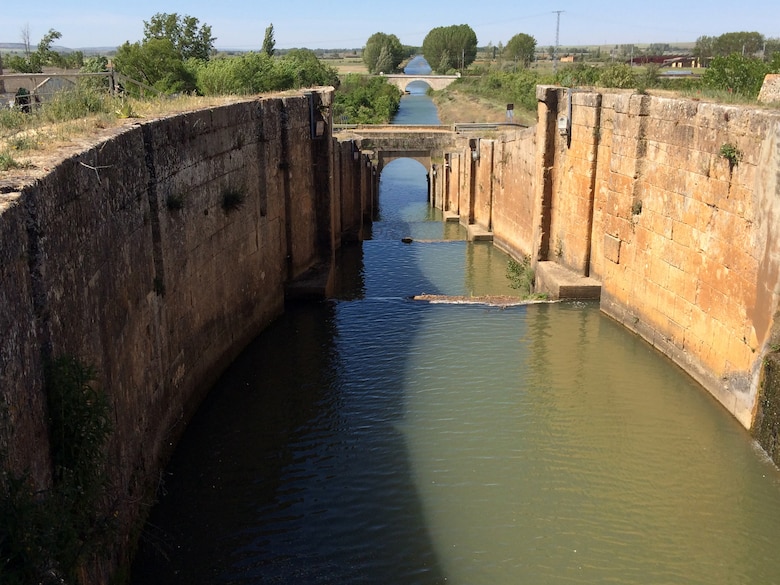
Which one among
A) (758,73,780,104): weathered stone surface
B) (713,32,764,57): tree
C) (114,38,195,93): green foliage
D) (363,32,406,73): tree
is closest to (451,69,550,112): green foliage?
(114,38,195,93): green foliage

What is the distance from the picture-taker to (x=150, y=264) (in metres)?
8.06

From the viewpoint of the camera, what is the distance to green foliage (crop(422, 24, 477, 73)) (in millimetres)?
123250

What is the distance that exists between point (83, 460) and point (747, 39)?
8199 centimetres

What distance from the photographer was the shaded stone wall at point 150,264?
469 centimetres

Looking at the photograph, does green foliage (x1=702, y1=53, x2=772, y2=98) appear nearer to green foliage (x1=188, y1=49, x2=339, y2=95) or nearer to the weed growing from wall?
green foliage (x1=188, y1=49, x2=339, y2=95)

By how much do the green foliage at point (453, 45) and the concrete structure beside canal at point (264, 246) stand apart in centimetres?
11085

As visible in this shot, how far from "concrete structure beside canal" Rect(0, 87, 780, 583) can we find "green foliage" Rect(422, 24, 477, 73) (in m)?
111

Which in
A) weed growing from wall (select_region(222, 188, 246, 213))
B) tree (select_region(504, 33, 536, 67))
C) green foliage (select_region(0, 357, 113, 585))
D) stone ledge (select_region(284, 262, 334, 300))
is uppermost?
tree (select_region(504, 33, 536, 67))

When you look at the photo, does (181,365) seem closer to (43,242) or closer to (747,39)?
(43,242)

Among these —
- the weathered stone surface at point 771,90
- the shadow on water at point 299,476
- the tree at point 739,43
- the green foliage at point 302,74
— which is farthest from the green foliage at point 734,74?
the tree at point 739,43

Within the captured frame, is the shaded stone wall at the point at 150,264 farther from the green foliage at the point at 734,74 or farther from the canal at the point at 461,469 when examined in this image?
the green foliage at the point at 734,74

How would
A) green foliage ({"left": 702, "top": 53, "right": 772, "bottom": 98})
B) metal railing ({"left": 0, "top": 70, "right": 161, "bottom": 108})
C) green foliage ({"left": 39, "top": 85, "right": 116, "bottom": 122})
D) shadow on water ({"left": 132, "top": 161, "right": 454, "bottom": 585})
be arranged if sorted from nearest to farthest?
Answer: 1. shadow on water ({"left": 132, "top": 161, "right": 454, "bottom": 585})
2. green foliage ({"left": 39, "top": 85, "right": 116, "bottom": 122})
3. metal railing ({"left": 0, "top": 70, "right": 161, "bottom": 108})
4. green foliage ({"left": 702, "top": 53, "right": 772, "bottom": 98})

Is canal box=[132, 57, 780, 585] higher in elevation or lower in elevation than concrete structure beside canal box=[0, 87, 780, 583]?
lower

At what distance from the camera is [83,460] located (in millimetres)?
5086
